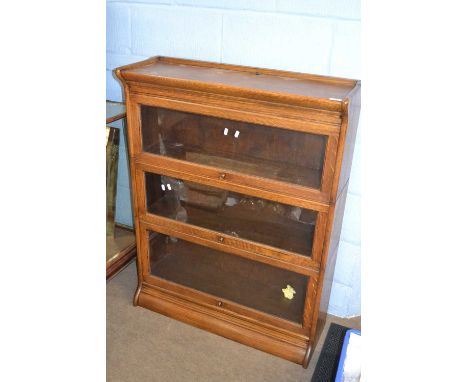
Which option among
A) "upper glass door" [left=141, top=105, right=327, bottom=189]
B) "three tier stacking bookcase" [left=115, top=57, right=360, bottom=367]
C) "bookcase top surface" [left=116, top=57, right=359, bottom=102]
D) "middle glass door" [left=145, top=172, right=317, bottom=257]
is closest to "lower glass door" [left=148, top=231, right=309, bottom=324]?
"three tier stacking bookcase" [left=115, top=57, right=360, bottom=367]

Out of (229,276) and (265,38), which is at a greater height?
(265,38)

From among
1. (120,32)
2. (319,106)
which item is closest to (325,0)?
(319,106)

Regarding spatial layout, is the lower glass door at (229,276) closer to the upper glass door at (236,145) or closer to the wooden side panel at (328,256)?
the wooden side panel at (328,256)

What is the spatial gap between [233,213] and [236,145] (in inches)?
11.7

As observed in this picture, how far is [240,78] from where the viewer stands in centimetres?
160

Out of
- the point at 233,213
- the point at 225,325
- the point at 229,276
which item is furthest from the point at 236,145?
the point at 225,325

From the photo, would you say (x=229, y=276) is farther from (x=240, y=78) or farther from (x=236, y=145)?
(x=240, y=78)

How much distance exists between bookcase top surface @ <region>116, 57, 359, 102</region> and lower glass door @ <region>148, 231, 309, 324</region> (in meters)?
0.71

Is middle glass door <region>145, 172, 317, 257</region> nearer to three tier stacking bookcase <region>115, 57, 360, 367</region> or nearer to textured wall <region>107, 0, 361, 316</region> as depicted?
three tier stacking bookcase <region>115, 57, 360, 367</region>

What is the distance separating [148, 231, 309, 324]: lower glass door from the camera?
5.77ft

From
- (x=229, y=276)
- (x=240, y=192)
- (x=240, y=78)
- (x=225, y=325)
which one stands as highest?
(x=240, y=78)
